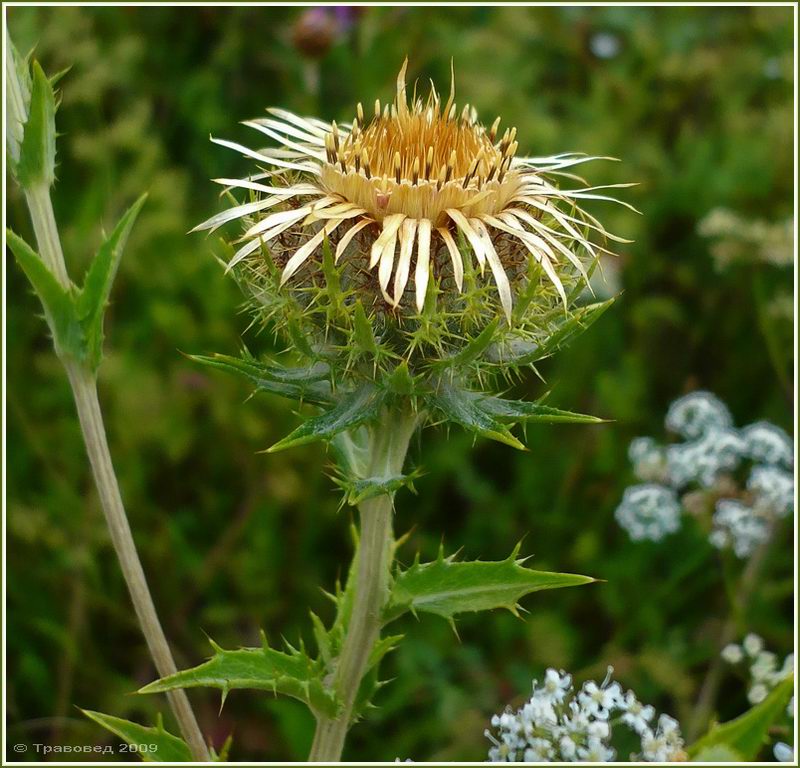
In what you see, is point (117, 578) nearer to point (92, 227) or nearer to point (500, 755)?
point (92, 227)

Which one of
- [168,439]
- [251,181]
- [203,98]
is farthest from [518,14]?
[251,181]

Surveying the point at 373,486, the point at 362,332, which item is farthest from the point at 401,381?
the point at 373,486

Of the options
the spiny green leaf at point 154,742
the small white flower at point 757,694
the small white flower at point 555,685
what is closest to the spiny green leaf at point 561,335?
the small white flower at point 555,685

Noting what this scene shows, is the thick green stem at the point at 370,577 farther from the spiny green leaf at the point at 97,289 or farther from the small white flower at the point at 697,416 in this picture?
the small white flower at the point at 697,416

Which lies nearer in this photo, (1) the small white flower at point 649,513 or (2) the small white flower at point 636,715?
(2) the small white flower at point 636,715

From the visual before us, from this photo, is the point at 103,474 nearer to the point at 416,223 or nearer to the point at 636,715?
the point at 416,223

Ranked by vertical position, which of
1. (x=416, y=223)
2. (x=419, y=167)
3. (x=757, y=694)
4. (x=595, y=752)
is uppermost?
(x=419, y=167)

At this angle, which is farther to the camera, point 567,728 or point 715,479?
point 715,479
